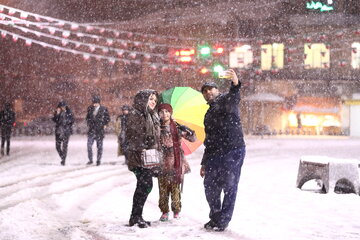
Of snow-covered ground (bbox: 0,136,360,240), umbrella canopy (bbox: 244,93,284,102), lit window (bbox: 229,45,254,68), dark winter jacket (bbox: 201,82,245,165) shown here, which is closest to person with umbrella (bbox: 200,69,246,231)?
dark winter jacket (bbox: 201,82,245,165)

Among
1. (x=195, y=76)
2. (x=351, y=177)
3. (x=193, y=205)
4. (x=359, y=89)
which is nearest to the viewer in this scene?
(x=193, y=205)

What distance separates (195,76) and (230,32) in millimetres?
4735

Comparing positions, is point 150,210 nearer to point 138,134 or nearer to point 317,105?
point 138,134

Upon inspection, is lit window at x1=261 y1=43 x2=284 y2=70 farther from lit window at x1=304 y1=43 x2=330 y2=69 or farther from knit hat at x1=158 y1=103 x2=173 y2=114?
knit hat at x1=158 y1=103 x2=173 y2=114

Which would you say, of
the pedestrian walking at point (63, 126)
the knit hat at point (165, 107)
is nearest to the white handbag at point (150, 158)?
the knit hat at point (165, 107)

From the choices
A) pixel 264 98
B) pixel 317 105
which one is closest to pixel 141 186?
pixel 264 98

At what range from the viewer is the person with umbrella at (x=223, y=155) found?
7201mm

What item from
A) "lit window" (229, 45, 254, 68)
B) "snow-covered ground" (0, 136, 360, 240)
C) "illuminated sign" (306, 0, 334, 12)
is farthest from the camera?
"illuminated sign" (306, 0, 334, 12)

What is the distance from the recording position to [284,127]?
45.2 m

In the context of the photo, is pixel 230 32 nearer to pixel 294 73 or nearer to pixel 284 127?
pixel 294 73

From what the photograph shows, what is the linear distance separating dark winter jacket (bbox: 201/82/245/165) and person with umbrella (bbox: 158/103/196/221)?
627 millimetres

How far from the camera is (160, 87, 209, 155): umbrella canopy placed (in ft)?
27.7

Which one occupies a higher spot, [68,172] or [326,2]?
[326,2]

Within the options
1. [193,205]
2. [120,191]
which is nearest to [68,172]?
[120,191]
